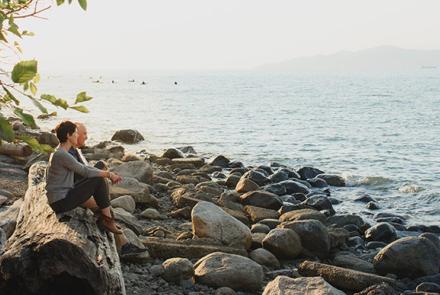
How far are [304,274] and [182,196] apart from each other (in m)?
4.75

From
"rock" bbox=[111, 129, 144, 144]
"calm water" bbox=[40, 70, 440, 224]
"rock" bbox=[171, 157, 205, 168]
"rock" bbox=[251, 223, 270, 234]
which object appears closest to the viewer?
"rock" bbox=[251, 223, 270, 234]

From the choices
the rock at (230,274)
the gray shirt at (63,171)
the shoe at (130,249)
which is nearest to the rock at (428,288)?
the rock at (230,274)

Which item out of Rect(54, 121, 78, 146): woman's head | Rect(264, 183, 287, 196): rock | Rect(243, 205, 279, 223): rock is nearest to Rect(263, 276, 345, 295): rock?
Rect(54, 121, 78, 146): woman's head

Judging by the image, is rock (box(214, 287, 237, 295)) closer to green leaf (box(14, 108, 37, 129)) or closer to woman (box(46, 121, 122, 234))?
woman (box(46, 121, 122, 234))

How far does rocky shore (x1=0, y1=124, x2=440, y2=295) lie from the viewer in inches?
338

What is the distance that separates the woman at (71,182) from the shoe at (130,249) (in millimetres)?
1560

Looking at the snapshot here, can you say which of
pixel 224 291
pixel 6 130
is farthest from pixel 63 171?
pixel 6 130

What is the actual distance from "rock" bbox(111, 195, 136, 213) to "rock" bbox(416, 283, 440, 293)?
612cm

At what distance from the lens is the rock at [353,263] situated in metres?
10.4

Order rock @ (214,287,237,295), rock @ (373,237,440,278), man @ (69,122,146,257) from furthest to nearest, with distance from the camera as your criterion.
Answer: rock @ (373,237,440,278) < rock @ (214,287,237,295) < man @ (69,122,146,257)

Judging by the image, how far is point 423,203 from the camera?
17.0 meters

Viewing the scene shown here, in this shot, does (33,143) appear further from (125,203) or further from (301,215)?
(301,215)

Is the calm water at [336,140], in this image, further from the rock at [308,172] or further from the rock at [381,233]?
the rock at [381,233]

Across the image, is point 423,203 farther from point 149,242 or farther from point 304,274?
point 149,242
